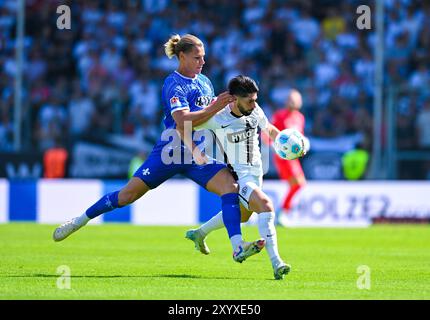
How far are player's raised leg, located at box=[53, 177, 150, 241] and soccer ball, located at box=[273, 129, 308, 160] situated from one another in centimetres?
160

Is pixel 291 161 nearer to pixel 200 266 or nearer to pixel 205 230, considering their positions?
pixel 205 230

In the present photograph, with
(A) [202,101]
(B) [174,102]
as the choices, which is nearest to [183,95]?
(B) [174,102]

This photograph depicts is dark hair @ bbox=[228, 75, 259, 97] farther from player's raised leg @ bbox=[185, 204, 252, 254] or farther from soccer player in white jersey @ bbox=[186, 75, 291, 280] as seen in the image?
Result: player's raised leg @ bbox=[185, 204, 252, 254]

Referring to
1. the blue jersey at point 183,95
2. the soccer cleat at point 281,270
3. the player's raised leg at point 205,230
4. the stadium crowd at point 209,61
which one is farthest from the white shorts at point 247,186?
the stadium crowd at point 209,61

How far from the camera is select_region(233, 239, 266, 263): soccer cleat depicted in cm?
911

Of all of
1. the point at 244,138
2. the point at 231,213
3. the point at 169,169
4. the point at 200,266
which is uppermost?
the point at 244,138

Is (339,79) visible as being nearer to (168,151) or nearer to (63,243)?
(63,243)

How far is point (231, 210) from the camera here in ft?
32.3

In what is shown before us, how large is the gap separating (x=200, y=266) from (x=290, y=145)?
5.84ft

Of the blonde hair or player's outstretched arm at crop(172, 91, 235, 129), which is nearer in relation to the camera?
player's outstretched arm at crop(172, 91, 235, 129)

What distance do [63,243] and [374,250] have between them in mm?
4484

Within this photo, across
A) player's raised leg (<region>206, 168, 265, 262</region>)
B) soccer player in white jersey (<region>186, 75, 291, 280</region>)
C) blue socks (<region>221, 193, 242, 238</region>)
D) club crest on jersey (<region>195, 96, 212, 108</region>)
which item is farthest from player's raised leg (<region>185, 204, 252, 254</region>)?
club crest on jersey (<region>195, 96, 212, 108</region>)

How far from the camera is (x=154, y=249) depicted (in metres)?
13.3

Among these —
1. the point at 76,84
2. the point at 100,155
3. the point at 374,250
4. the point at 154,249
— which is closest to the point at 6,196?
the point at 100,155
